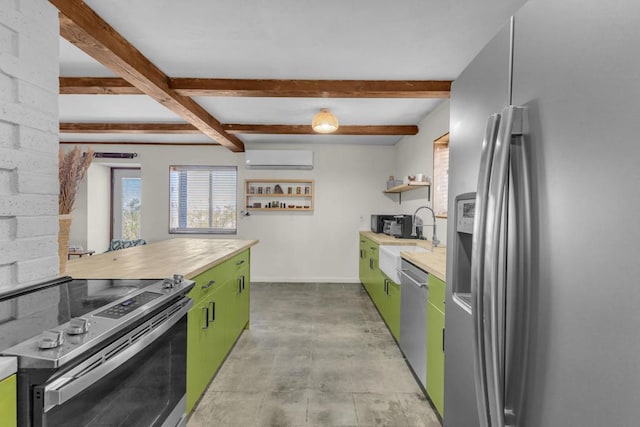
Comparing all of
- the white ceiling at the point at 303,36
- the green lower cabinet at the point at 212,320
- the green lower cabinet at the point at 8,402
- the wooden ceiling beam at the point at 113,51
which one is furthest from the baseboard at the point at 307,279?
the green lower cabinet at the point at 8,402

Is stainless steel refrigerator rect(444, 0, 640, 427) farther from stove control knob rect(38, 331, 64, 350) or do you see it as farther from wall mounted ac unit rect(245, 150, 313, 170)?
wall mounted ac unit rect(245, 150, 313, 170)

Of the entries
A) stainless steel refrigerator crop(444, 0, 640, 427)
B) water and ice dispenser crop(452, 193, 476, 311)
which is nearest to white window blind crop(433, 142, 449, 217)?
water and ice dispenser crop(452, 193, 476, 311)

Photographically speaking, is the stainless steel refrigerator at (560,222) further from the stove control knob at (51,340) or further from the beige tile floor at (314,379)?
the beige tile floor at (314,379)

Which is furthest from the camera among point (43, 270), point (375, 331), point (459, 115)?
point (375, 331)

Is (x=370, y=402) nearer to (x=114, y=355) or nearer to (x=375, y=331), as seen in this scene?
(x=375, y=331)

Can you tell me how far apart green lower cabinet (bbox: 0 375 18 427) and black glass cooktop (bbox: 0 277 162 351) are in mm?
96

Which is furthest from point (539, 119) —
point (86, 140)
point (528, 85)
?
point (86, 140)

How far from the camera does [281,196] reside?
5.58 metres

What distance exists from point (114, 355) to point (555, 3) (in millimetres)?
1310

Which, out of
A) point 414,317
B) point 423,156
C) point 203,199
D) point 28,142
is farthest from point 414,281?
Answer: point 203,199

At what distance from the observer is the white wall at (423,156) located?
3582 millimetres

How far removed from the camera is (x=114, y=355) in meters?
0.93

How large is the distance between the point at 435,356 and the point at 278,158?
413cm

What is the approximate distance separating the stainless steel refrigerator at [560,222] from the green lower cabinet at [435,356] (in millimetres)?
1171
